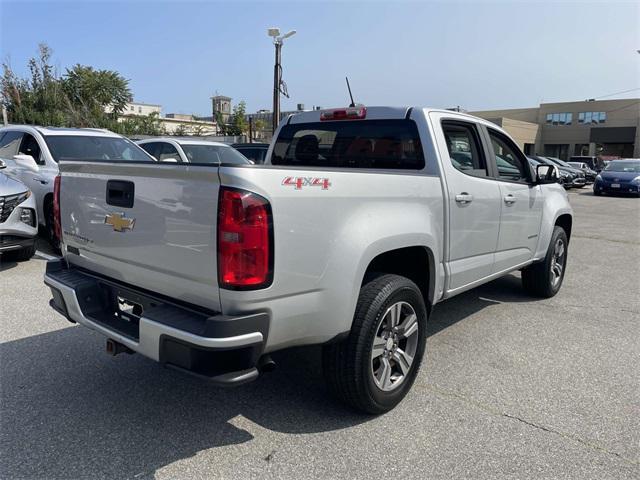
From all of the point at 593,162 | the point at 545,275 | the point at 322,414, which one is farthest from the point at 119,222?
the point at 593,162

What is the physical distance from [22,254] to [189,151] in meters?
4.76

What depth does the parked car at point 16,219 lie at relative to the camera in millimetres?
6027

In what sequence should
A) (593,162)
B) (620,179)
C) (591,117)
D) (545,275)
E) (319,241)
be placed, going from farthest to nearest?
(591,117)
(593,162)
(620,179)
(545,275)
(319,241)

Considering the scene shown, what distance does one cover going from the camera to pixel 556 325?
15.6 feet

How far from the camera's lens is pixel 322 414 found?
3.08 meters

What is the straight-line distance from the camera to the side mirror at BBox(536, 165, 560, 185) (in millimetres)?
4887

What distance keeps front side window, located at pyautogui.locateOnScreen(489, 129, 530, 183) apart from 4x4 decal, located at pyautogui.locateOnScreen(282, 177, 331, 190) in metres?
2.51

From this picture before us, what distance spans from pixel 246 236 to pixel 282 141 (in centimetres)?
246

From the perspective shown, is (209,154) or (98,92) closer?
(209,154)

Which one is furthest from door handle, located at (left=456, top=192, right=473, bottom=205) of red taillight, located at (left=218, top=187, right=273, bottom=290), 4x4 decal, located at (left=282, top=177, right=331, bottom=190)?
red taillight, located at (left=218, top=187, right=273, bottom=290)

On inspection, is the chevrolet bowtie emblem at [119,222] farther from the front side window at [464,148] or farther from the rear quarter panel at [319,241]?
the front side window at [464,148]

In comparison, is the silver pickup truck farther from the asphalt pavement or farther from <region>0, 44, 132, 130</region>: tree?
<region>0, 44, 132, 130</region>: tree

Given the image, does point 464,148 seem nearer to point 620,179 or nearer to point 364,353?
point 364,353

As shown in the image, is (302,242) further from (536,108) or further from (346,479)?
(536,108)
